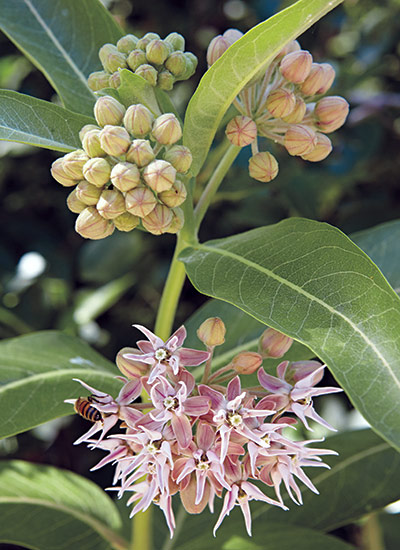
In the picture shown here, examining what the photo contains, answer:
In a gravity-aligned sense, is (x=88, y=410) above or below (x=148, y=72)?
below

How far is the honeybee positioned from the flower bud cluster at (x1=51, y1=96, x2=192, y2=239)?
344mm

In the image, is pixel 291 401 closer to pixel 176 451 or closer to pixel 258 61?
pixel 176 451

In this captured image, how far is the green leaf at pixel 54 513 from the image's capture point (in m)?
1.88

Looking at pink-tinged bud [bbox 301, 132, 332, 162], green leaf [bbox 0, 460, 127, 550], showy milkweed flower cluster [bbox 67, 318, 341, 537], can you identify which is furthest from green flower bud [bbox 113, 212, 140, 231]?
green leaf [bbox 0, 460, 127, 550]

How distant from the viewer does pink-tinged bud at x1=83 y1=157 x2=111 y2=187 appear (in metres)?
1.23

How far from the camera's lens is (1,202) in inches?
113

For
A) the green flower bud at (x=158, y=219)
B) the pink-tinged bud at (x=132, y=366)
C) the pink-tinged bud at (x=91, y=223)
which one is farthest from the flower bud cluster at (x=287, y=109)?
the pink-tinged bud at (x=132, y=366)

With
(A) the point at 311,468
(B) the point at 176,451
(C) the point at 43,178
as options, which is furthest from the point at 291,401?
(C) the point at 43,178

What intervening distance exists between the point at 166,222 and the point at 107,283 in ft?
4.67

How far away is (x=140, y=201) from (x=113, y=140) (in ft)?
0.42

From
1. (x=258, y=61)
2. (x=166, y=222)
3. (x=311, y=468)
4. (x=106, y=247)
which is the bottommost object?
(x=311, y=468)

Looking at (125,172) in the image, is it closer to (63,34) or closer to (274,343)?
(274,343)

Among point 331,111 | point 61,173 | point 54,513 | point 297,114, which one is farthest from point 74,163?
point 54,513

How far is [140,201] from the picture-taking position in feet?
4.06
